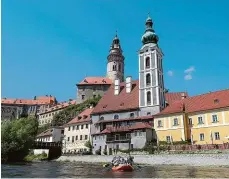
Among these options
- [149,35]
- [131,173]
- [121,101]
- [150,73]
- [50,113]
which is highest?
[149,35]

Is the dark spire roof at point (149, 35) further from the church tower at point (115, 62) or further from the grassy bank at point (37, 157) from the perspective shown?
the church tower at point (115, 62)

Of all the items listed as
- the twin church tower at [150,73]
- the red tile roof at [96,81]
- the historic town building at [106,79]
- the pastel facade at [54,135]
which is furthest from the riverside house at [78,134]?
the red tile roof at [96,81]

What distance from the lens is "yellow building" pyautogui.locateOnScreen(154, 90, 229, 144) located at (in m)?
41.1

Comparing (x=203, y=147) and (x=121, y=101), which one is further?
(x=121, y=101)

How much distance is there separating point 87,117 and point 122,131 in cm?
1491

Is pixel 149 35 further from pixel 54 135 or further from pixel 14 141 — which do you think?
pixel 54 135

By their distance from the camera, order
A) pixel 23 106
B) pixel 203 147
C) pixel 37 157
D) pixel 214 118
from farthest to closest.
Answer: pixel 23 106 < pixel 37 157 < pixel 214 118 < pixel 203 147

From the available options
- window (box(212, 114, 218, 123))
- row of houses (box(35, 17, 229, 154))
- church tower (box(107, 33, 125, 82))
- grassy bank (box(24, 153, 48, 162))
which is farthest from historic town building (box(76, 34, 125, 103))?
window (box(212, 114, 218, 123))

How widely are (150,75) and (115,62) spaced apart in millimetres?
67103

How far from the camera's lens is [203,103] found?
44781mm

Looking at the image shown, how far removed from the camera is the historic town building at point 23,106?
13638cm

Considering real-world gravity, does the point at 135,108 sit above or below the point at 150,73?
below

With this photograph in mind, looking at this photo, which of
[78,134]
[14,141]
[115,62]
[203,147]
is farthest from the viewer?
[115,62]

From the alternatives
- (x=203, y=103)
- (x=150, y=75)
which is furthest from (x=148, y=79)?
(x=203, y=103)
